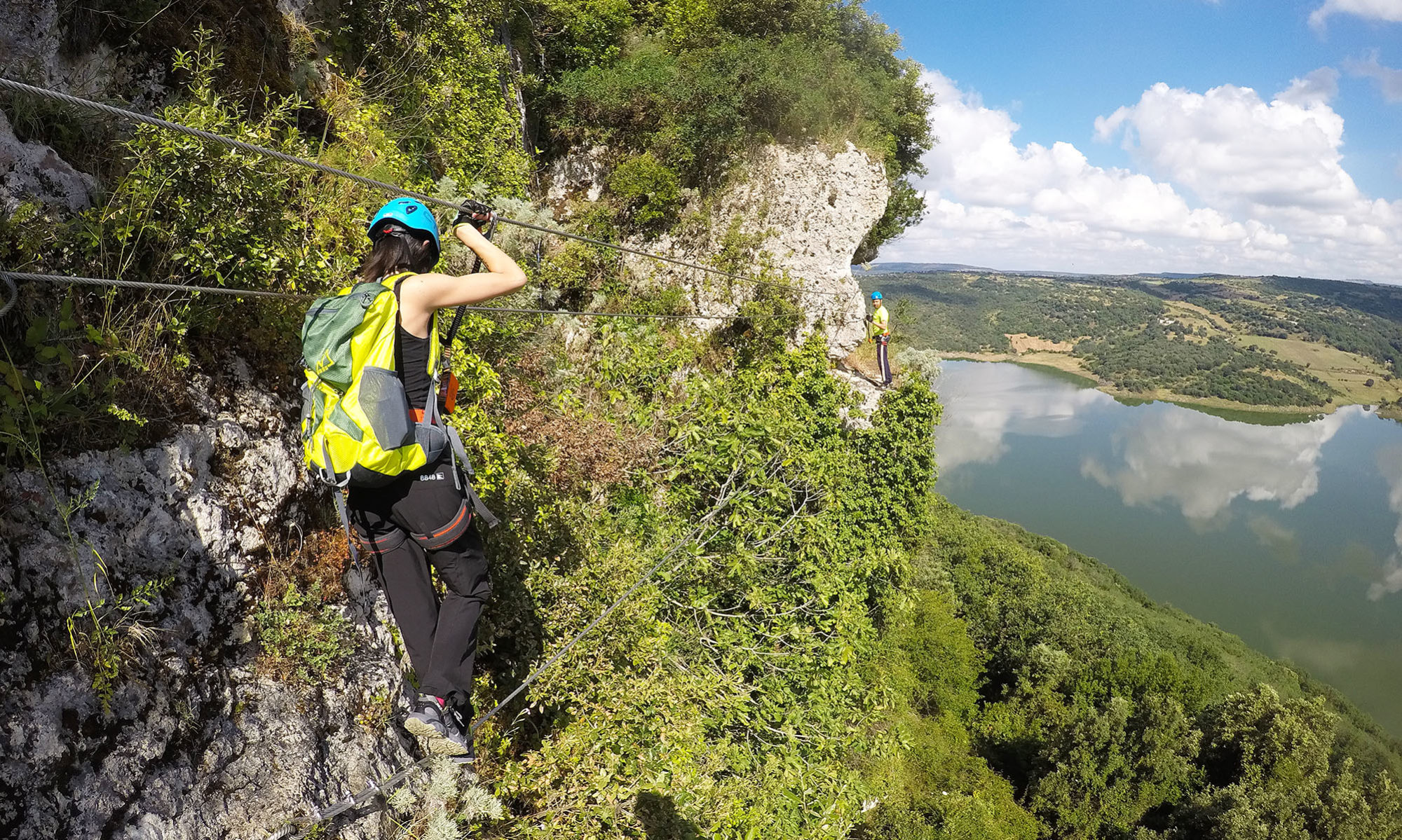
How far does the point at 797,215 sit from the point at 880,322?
10.6ft

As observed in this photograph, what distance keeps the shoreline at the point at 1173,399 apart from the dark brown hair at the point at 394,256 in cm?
9830

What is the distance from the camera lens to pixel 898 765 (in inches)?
818

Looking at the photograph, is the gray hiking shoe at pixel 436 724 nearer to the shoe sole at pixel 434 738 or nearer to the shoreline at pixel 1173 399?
the shoe sole at pixel 434 738

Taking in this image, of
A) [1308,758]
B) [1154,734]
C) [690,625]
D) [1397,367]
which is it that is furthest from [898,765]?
[1397,367]

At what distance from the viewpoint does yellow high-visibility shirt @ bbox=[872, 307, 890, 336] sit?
565 inches

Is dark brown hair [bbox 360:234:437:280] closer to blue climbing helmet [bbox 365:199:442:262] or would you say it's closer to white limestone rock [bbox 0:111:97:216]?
blue climbing helmet [bbox 365:199:442:262]

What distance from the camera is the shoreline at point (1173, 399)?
10031 cm

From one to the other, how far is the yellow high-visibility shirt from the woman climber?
1274 cm

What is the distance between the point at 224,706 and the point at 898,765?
22.4m

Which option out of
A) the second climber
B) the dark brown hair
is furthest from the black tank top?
the second climber

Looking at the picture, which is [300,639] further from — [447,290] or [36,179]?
[36,179]

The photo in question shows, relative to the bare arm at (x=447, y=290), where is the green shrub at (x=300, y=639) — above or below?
below

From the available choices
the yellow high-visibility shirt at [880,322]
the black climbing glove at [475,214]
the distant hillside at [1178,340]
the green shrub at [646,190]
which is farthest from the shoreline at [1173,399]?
the black climbing glove at [475,214]

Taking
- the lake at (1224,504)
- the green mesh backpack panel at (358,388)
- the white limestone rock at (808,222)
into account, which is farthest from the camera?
the lake at (1224,504)
